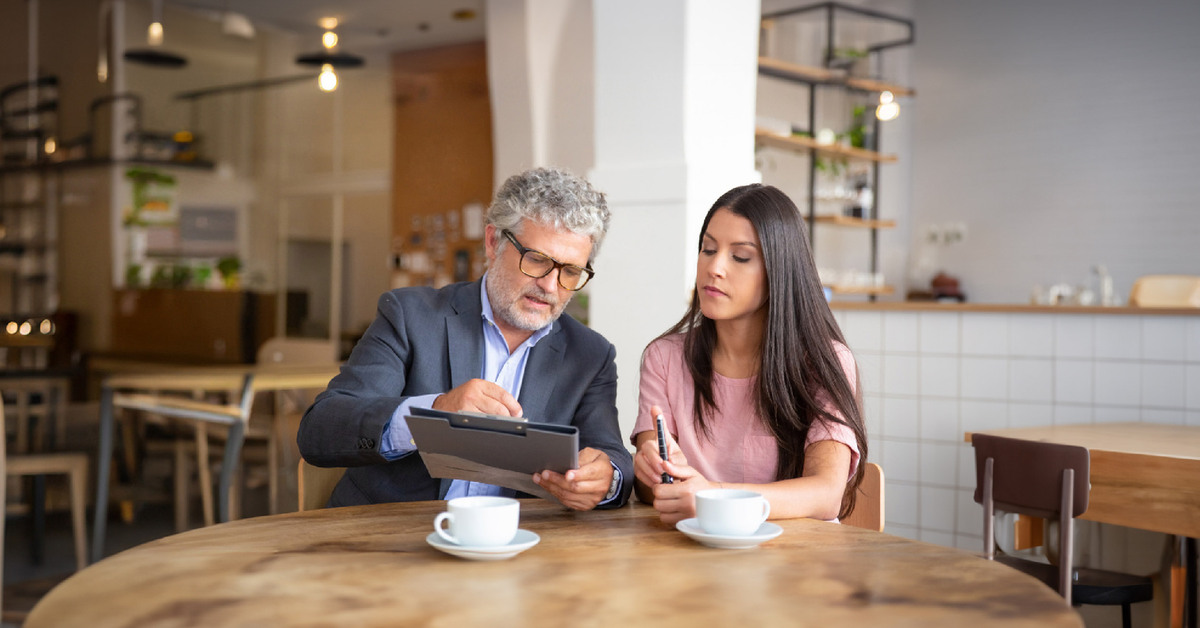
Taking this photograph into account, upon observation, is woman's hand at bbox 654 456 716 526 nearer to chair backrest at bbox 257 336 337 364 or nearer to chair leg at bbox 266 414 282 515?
chair leg at bbox 266 414 282 515

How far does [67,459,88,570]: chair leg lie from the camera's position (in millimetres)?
3916

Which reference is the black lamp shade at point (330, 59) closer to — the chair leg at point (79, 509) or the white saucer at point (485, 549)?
the chair leg at point (79, 509)

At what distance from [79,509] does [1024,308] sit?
3852mm

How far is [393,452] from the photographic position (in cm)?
166

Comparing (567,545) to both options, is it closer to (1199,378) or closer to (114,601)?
(114,601)

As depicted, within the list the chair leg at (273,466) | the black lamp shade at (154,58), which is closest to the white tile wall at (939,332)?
the chair leg at (273,466)

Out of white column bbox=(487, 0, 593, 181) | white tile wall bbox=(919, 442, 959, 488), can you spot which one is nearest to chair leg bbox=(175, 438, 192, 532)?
white column bbox=(487, 0, 593, 181)

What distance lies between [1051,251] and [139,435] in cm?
667

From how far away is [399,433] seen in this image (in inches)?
64.9

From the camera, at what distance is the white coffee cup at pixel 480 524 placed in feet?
3.86

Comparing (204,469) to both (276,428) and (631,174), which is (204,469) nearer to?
(276,428)

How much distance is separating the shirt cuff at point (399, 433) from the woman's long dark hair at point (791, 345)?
2.07 ft

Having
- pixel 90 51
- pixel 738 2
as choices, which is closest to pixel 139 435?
pixel 90 51

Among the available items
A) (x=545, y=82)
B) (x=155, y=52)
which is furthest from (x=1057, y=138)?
(x=155, y=52)
